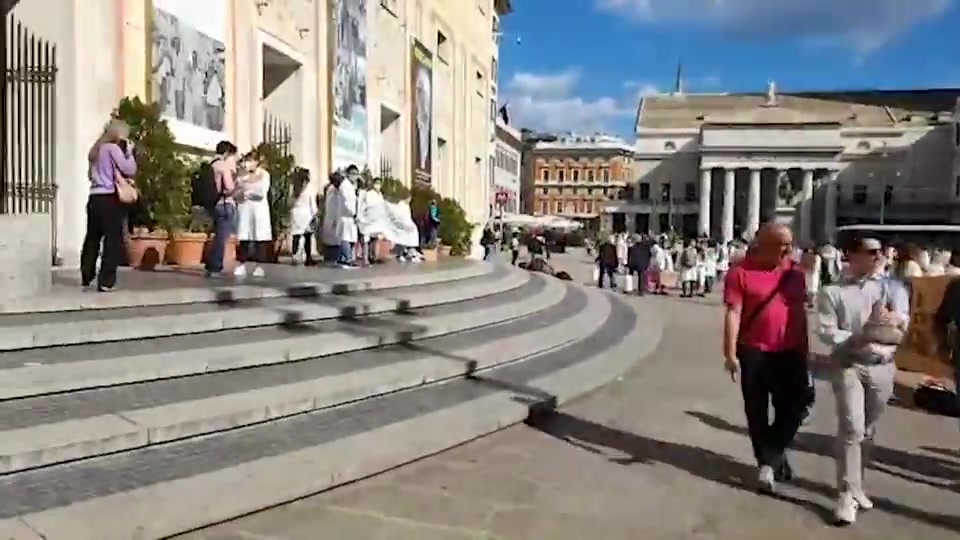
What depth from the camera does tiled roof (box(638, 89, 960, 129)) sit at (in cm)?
10736

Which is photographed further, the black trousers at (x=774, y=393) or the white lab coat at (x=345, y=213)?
the white lab coat at (x=345, y=213)

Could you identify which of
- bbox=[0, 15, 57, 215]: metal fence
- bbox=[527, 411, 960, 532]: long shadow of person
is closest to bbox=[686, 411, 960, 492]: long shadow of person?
bbox=[527, 411, 960, 532]: long shadow of person

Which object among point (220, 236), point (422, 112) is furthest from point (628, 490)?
point (422, 112)

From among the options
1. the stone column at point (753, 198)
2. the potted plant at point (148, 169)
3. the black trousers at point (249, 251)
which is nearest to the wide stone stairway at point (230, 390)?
the black trousers at point (249, 251)

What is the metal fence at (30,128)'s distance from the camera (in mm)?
11047

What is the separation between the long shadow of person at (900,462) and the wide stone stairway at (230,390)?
2.07 m

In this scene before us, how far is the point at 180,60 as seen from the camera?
13.6 meters

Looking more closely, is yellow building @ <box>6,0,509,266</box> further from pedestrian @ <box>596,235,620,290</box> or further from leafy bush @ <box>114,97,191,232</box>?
pedestrian @ <box>596,235,620,290</box>

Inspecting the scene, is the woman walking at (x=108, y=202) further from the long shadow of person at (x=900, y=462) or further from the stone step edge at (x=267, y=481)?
the long shadow of person at (x=900, y=462)

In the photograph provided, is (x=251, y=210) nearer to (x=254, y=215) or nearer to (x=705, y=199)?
(x=254, y=215)

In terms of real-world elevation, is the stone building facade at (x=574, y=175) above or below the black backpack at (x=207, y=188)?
above

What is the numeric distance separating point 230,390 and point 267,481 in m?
1.34

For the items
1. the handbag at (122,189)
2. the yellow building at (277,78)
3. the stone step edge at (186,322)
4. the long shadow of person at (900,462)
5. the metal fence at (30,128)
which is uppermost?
the yellow building at (277,78)

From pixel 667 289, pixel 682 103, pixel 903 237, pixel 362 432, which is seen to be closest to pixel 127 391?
pixel 362 432
